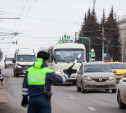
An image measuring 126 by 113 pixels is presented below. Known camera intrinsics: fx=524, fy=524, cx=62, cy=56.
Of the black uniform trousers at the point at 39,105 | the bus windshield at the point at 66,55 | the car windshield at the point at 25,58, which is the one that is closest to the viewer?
the black uniform trousers at the point at 39,105

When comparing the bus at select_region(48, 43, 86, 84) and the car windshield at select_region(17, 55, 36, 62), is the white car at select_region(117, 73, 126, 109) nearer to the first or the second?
the bus at select_region(48, 43, 86, 84)

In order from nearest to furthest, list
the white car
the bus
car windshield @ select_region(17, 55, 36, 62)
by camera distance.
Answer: the white car → the bus → car windshield @ select_region(17, 55, 36, 62)

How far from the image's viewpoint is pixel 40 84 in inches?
341

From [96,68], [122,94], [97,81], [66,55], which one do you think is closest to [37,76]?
[122,94]

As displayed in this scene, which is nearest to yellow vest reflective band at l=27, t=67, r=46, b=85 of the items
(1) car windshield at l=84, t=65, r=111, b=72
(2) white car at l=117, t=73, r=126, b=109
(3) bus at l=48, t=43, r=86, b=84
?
(2) white car at l=117, t=73, r=126, b=109

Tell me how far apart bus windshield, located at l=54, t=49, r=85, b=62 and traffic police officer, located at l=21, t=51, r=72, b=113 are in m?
25.7

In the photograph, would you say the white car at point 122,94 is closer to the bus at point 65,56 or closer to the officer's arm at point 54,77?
the officer's arm at point 54,77

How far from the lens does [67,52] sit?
1399 inches

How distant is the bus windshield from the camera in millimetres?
34812

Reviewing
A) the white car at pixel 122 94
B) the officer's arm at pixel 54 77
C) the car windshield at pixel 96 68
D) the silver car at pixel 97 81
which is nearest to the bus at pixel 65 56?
the car windshield at pixel 96 68

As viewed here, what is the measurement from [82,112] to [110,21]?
113 m

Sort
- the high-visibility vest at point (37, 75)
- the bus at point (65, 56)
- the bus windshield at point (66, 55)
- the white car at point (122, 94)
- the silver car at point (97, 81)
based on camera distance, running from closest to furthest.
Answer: the high-visibility vest at point (37, 75)
the white car at point (122, 94)
the silver car at point (97, 81)
the bus at point (65, 56)
the bus windshield at point (66, 55)

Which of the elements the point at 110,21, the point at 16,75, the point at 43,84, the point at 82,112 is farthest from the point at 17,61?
the point at 110,21

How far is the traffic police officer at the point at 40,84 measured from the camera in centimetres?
850
